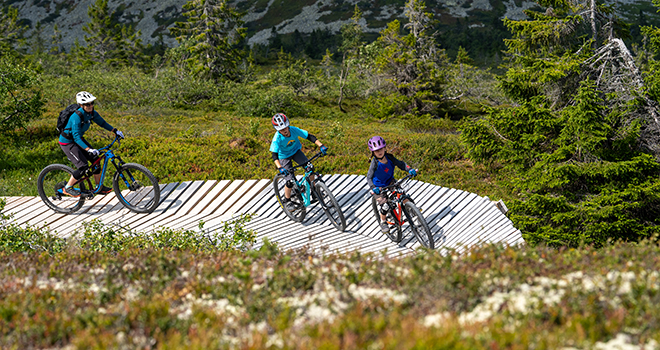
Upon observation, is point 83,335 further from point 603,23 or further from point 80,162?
point 603,23

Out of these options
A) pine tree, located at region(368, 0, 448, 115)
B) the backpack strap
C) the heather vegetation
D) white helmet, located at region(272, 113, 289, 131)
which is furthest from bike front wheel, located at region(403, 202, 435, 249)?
pine tree, located at region(368, 0, 448, 115)

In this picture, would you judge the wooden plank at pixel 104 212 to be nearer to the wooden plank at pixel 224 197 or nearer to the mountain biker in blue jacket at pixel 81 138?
the mountain biker in blue jacket at pixel 81 138

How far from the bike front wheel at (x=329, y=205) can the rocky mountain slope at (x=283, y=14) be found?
397 feet

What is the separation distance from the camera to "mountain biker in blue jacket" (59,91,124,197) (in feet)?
28.6

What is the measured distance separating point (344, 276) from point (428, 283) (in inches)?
33.2

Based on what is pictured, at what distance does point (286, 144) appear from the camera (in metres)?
9.18

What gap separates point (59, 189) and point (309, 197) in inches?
221

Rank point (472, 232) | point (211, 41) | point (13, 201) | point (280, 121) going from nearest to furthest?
point (472, 232), point (280, 121), point (13, 201), point (211, 41)

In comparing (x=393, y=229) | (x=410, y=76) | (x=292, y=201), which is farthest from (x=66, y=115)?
(x=410, y=76)

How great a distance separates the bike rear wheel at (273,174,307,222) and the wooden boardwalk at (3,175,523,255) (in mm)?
178

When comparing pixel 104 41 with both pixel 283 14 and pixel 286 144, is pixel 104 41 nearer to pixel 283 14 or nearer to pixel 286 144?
pixel 286 144

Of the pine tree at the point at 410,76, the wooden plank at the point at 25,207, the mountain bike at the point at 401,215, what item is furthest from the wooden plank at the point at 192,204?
the pine tree at the point at 410,76

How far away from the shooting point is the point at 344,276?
4363mm

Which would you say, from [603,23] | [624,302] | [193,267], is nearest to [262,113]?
[603,23]
